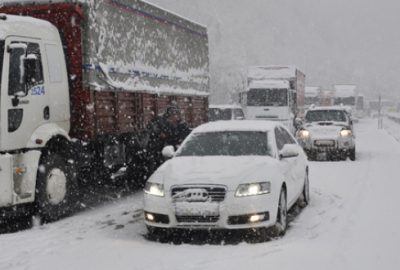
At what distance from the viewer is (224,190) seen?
7785 mm

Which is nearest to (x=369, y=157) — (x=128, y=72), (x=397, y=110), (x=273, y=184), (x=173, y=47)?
(x=173, y=47)

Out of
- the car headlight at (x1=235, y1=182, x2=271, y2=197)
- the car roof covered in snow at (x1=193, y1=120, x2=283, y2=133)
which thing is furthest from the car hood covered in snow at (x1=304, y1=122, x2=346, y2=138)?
the car headlight at (x1=235, y1=182, x2=271, y2=197)

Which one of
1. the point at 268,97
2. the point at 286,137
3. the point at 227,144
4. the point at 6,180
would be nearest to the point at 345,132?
the point at 286,137

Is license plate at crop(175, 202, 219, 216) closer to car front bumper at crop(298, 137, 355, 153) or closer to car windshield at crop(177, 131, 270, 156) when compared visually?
car windshield at crop(177, 131, 270, 156)

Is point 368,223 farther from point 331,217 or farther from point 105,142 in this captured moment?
point 105,142

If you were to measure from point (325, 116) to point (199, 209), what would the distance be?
44.4ft

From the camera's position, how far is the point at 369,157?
65.4 feet

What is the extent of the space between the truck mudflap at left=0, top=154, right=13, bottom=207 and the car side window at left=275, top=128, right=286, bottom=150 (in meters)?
3.71

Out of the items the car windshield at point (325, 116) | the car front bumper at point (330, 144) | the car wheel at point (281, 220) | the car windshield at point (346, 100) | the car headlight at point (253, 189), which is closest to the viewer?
the car headlight at point (253, 189)

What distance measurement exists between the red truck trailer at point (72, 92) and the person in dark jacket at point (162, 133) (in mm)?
221

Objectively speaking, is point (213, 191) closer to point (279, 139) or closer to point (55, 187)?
point (279, 139)

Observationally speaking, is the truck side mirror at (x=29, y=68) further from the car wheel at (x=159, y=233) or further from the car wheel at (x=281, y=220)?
the car wheel at (x=281, y=220)

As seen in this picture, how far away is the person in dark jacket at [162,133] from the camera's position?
43.2 feet

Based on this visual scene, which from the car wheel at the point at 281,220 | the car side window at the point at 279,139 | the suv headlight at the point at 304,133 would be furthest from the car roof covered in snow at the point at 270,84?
the car wheel at the point at 281,220
